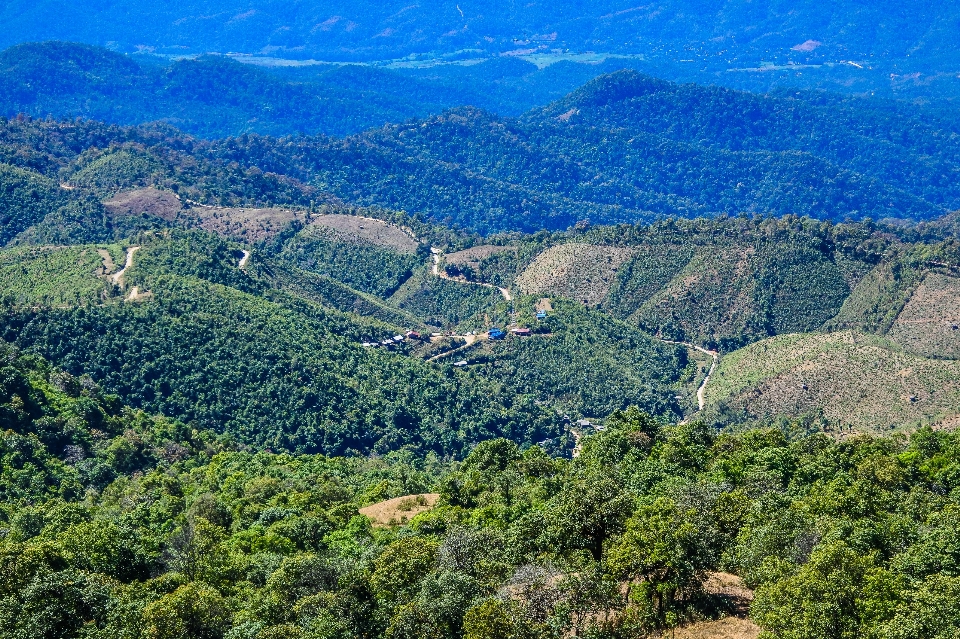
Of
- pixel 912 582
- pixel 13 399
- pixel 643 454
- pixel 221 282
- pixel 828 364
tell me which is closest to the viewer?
pixel 912 582

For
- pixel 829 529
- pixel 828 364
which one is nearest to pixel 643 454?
pixel 829 529

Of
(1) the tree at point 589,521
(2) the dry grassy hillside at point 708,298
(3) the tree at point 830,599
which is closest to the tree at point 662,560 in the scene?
(1) the tree at point 589,521

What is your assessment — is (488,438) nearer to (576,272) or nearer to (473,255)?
(576,272)

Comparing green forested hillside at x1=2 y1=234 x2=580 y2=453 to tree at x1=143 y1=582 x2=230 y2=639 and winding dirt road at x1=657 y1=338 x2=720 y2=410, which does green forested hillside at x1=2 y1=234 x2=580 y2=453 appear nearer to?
winding dirt road at x1=657 y1=338 x2=720 y2=410

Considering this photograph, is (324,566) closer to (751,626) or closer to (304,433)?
(751,626)

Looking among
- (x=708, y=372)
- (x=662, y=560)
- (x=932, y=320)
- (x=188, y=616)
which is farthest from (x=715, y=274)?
(x=188, y=616)

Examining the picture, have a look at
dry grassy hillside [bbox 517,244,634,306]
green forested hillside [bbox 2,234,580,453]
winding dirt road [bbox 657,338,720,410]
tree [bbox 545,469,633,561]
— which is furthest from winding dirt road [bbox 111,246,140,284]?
tree [bbox 545,469,633,561]

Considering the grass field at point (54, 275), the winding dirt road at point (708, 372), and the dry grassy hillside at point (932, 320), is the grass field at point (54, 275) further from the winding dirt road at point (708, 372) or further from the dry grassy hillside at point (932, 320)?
the dry grassy hillside at point (932, 320)

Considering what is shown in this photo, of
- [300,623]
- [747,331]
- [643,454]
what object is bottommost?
[747,331]
